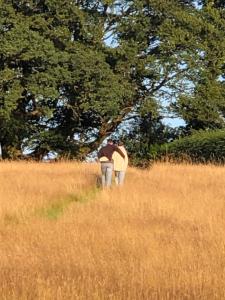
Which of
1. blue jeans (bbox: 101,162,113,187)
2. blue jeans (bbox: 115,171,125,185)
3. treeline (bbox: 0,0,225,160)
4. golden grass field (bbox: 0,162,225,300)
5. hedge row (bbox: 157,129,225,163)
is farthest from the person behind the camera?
treeline (bbox: 0,0,225,160)

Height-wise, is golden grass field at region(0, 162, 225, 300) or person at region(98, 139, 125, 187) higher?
person at region(98, 139, 125, 187)

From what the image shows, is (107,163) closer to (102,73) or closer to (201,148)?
(201,148)

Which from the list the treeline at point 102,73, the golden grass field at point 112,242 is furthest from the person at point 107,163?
the treeline at point 102,73

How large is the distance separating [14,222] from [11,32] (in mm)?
22566

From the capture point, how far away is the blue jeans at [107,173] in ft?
61.2

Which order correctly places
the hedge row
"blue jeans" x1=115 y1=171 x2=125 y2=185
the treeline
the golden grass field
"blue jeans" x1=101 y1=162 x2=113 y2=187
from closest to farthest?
the golden grass field, "blue jeans" x1=101 y1=162 x2=113 y2=187, "blue jeans" x1=115 y1=171 x2=125 y2=185, the hedge row, the treeline

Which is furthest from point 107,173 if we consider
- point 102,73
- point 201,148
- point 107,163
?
point 102,73

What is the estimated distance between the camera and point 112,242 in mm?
9281

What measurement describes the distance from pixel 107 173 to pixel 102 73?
16.1 metres

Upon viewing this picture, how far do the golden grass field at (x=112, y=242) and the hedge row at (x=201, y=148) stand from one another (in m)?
10.7

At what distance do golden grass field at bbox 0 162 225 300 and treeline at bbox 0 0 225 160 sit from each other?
16438 mm

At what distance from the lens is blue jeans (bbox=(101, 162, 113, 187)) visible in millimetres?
18656

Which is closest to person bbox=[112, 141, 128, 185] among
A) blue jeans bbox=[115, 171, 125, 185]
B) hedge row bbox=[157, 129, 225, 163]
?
blue jeans bbox=[115, 171, 125, 185]

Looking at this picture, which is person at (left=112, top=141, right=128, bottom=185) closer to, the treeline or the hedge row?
the hedge row
